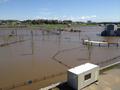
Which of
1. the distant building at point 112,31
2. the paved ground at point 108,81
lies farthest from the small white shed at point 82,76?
the distant building at point 112,31

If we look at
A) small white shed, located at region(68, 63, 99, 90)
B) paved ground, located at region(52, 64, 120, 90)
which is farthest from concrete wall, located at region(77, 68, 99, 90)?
paved ground, located at region(52, 64, 120, 90)

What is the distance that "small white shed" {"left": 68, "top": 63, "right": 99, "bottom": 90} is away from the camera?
11.9 meters

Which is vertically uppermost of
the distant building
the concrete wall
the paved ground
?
the distant building

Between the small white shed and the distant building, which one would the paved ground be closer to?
the small white shed

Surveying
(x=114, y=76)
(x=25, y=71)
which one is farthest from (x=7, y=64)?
(x=114, y=76)

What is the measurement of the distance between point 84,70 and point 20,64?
1127cm

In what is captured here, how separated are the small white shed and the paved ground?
1.29 feet

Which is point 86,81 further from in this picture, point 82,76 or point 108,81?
point 108,81

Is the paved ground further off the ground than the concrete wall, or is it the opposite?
the concrete wall

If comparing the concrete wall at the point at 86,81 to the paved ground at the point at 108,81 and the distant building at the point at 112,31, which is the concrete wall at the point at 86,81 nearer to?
the paved ground at the point at 108,81

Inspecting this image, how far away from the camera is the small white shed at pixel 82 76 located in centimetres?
1193

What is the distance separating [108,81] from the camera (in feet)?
46.1

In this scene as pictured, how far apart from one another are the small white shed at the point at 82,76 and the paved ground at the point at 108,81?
394mm

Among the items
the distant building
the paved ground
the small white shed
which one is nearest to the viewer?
the small white shed
